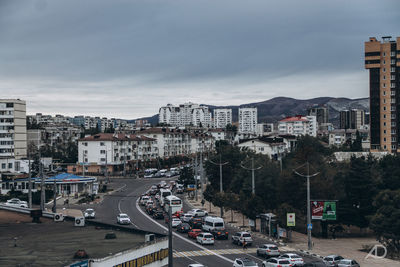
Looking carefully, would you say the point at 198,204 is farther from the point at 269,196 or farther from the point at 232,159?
the point at 269,196

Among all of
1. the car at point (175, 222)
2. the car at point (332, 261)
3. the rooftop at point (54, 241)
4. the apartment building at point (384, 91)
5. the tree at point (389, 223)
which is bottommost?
the car at point (175, 222)

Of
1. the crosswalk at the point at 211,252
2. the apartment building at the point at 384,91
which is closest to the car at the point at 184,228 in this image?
the crosswalk at the point at 211,252

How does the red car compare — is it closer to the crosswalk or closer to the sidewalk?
the crosswalk

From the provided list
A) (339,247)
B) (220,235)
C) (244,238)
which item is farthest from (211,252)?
(339,247)

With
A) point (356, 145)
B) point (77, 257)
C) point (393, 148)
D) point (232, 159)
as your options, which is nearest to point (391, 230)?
point (77, 257)

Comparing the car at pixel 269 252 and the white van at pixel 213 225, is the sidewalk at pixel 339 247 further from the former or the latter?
the car at pixel 269 252
